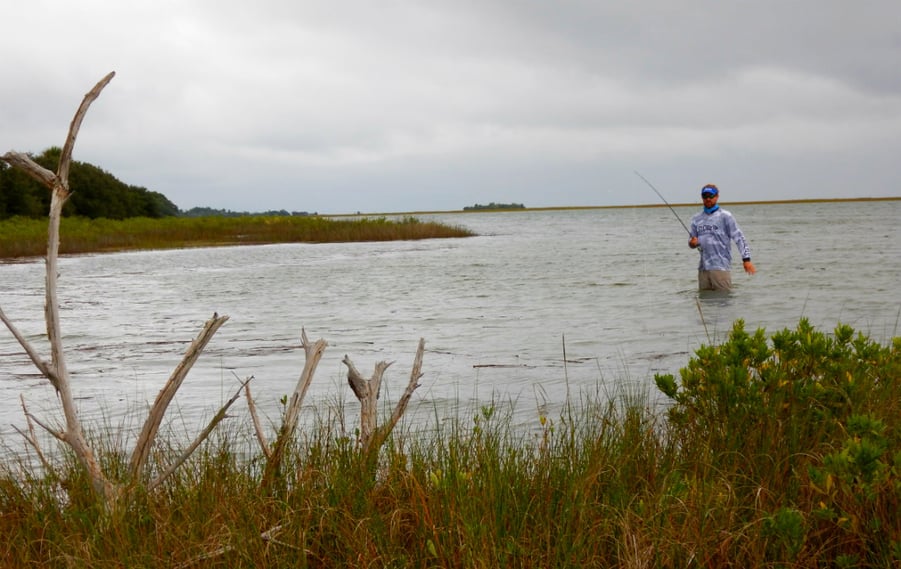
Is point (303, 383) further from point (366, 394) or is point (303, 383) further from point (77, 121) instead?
point (77, 121)

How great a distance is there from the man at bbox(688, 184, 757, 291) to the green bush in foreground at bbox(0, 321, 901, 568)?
9.04 m

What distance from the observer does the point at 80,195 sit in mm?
69062

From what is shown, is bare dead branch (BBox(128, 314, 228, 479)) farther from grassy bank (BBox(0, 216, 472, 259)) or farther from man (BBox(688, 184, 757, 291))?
grassy bank (BBox(0, 216, 472, 259))

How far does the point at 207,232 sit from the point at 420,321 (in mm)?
42468

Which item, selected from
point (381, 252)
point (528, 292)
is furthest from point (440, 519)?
point (381, 252)

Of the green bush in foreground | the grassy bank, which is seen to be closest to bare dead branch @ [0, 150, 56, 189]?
the green bush in foreground

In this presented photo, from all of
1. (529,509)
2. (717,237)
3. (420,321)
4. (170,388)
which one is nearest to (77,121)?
(170,388)

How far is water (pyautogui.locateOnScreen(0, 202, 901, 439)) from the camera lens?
8945 mm

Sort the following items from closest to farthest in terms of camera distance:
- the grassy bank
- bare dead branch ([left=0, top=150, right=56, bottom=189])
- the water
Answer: bare dead branch ([left=0, top=150, right=56, bottom=189]), the water, the grassy bank

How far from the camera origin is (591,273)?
27062mm

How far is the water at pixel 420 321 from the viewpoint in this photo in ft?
29.3

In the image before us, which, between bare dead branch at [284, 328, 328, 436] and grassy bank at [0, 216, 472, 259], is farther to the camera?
grassy bank at [0, 216, 472, 259]

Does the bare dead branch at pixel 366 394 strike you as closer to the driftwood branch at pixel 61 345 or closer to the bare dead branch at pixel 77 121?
the driftwood branch at pixel 61 345

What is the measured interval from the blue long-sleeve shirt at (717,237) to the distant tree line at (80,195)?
1866 inches
